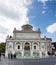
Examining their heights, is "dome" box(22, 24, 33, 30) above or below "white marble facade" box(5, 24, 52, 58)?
above

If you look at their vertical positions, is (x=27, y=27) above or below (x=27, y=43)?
above

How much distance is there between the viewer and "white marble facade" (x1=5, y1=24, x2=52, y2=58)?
59.7m

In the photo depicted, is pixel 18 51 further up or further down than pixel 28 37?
further down

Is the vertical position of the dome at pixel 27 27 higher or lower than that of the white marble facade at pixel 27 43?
higher

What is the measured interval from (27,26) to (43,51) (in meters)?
11.4

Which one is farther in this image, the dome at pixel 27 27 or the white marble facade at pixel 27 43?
the dome at pixel 27 27

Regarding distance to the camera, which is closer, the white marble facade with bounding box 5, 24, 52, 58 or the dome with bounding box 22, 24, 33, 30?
the white marble facade with bounding box 5, 24, 52, 58

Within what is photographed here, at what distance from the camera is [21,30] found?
209 ft

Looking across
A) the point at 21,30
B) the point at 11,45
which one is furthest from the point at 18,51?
the point at 21,30

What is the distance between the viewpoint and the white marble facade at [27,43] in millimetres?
59656

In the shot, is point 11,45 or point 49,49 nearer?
point 11,45

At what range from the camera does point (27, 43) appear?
62188 millimetres

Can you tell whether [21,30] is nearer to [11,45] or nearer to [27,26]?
[27,26]

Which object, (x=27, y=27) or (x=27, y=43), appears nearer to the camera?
(x=27, y=43)
